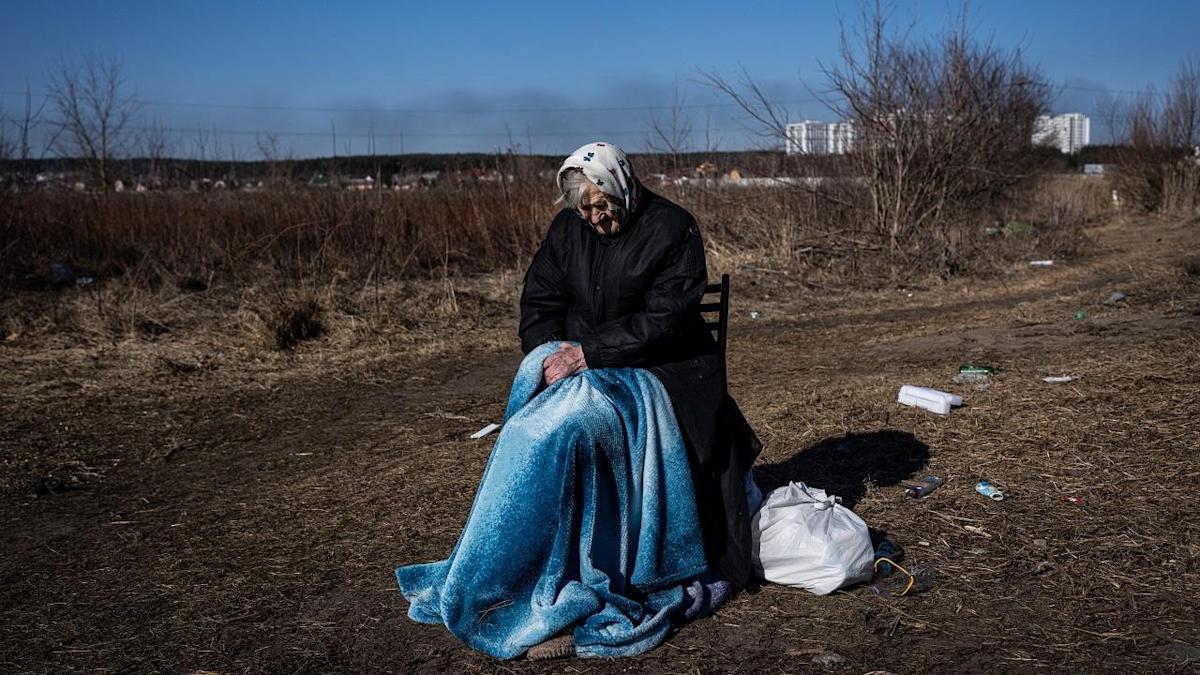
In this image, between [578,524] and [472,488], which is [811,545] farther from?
[472,488]

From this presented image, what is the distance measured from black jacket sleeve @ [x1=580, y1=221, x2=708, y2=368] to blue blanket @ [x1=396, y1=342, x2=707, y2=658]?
8cm

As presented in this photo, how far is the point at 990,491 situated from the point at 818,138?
1130 cm

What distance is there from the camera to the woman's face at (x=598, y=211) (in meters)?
3.71

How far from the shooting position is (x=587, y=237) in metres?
3.91

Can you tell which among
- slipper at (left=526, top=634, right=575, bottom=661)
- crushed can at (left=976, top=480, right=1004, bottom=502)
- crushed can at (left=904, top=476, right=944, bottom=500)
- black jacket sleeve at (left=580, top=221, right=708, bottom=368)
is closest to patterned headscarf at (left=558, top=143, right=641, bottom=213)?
black jacket sleeve at (left=580, top=221, right=708, bottom=368)

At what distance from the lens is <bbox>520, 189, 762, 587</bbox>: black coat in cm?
370

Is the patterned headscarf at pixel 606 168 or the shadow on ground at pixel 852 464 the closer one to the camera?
the patterned headscarf at pixel 606 168

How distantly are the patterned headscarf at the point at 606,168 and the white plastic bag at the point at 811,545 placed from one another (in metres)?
1.26

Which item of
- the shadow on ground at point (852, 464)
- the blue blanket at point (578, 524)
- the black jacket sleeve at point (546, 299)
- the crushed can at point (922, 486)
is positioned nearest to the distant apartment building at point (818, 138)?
the shadow on ground at point (852, 464)

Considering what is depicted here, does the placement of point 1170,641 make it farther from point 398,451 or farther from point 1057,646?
point 398,451

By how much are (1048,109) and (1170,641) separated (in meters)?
24.7

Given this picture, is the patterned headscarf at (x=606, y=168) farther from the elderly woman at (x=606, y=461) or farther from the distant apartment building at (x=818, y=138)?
the distant apartment building at (x=818, y=138)

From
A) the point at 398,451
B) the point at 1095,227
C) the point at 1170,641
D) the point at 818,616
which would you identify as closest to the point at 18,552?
the point at 398,451

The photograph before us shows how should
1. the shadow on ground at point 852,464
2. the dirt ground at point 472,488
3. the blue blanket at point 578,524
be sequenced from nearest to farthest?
the blue blanket at point 578,524
the dirt ground at point 472,488
the shadow on ground at point 852,464
